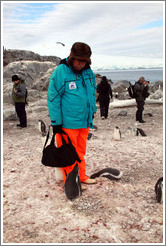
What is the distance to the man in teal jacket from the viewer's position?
3377mm

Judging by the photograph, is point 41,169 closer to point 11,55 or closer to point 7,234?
point 7,234

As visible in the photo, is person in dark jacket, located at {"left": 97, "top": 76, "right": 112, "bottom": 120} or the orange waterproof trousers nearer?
the orange waterproof trousers

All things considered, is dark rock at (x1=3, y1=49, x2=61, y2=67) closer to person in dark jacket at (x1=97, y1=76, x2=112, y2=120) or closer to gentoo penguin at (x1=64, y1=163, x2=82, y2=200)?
person in dark jacket at (x1=97, y1=76, x2=112, y2=120)

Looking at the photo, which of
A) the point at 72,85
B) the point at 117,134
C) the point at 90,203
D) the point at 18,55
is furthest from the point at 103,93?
the point at 18,55

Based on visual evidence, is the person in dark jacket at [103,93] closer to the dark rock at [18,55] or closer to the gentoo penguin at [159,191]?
the gentoo penguin at [159,191]

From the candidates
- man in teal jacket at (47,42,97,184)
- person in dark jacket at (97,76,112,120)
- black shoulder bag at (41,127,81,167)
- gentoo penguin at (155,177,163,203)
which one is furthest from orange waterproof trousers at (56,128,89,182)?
person in dark jacket at (97,76,112,120)

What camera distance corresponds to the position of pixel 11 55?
30.3m

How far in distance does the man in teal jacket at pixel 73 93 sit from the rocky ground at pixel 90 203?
0.97m

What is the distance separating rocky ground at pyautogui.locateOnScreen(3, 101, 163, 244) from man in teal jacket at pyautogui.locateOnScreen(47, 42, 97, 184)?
0.97 metres

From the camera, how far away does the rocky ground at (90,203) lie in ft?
9.59

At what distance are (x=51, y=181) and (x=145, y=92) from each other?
20.8 ft

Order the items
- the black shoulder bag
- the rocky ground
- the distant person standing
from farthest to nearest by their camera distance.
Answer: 1. the distant person standing
2. the black shoulder bag
3. the rocky ground

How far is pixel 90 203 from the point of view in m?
3.56

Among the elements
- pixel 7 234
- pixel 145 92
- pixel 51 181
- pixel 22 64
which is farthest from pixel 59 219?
pixel 22 64
